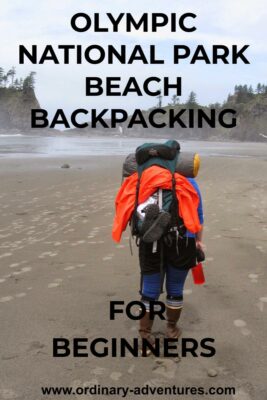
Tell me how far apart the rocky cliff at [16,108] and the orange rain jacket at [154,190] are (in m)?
131

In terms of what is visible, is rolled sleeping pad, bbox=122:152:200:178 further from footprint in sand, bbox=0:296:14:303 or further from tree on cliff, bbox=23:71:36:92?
tree on cliff, bbox=23:71:36:92

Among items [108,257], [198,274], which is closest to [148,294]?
[198,274]

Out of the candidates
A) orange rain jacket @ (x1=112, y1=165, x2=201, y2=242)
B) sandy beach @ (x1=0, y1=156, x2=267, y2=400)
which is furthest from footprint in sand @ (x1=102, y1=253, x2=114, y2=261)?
orange rain jacket @ (x1=112, y1=165, x2=201, y2=242)

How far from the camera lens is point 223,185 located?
12750 millimetres

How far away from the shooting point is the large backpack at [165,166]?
321cm

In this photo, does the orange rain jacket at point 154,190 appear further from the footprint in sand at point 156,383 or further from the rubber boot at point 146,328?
the footprint in sand at point 156,383

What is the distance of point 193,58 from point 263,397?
5475 mm

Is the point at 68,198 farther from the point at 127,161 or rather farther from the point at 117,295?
the point at 127,161

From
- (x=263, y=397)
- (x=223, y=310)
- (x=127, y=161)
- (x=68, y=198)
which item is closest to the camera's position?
(x=263, y=397)

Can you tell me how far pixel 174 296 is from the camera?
3465 mm

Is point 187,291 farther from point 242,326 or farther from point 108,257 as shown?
point 108,257

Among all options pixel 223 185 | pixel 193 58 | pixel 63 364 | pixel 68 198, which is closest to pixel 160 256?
pixel 63 364

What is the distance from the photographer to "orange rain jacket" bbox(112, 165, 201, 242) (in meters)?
3.15

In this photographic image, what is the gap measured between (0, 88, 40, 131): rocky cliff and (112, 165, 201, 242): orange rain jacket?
429ft
